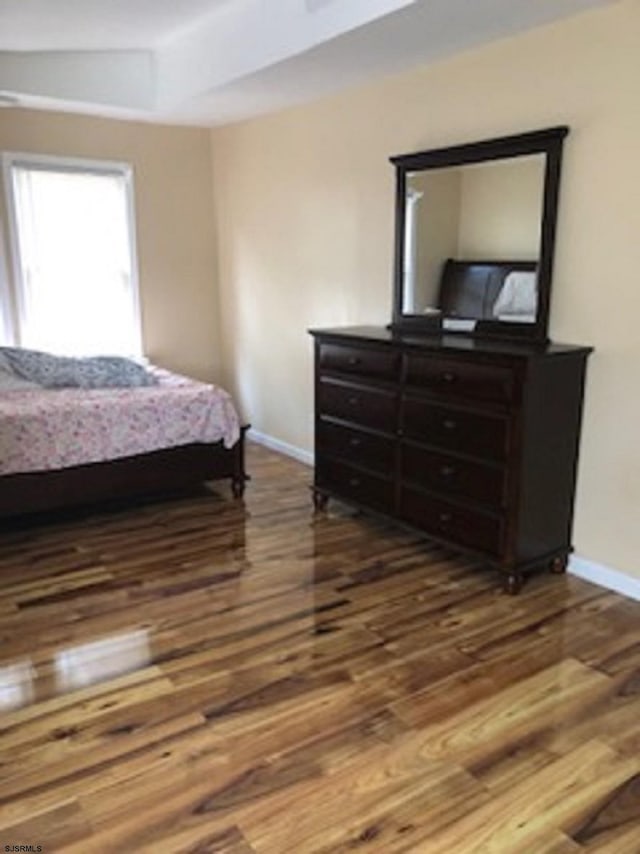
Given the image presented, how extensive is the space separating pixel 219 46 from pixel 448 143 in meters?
1.42

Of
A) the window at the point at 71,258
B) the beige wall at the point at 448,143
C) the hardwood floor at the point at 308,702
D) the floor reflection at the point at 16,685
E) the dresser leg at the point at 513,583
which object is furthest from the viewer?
the window at the point at 71,258

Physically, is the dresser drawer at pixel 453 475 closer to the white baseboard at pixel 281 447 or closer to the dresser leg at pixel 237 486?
the dresser leg at pixel 237 486

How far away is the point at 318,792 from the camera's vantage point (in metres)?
1.86

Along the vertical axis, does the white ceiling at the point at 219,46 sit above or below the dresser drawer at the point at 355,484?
above

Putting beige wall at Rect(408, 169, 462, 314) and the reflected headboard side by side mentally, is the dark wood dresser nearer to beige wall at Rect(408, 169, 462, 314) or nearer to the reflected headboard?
the reflected headboard

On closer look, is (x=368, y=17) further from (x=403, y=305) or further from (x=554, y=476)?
(x=554, y=476)

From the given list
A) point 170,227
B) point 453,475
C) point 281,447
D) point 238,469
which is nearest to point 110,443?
point 238,469

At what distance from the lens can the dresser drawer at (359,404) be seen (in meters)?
3.40

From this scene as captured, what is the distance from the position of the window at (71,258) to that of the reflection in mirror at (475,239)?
8.48 ft

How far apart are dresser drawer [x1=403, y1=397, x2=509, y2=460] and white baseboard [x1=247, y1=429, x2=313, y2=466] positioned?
A: 172cm

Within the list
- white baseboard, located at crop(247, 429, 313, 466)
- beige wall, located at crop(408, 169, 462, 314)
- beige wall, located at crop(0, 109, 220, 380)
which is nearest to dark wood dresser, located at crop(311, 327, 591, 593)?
beige wall, located at crop(408, 169, 462, 314)

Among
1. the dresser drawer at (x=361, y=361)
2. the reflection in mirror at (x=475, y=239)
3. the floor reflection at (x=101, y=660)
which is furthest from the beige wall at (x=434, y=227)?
the floor reflection at (x=101, y=660)

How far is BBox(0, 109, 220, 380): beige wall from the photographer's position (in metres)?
5.12

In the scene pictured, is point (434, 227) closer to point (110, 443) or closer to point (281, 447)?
point (110, 443)
